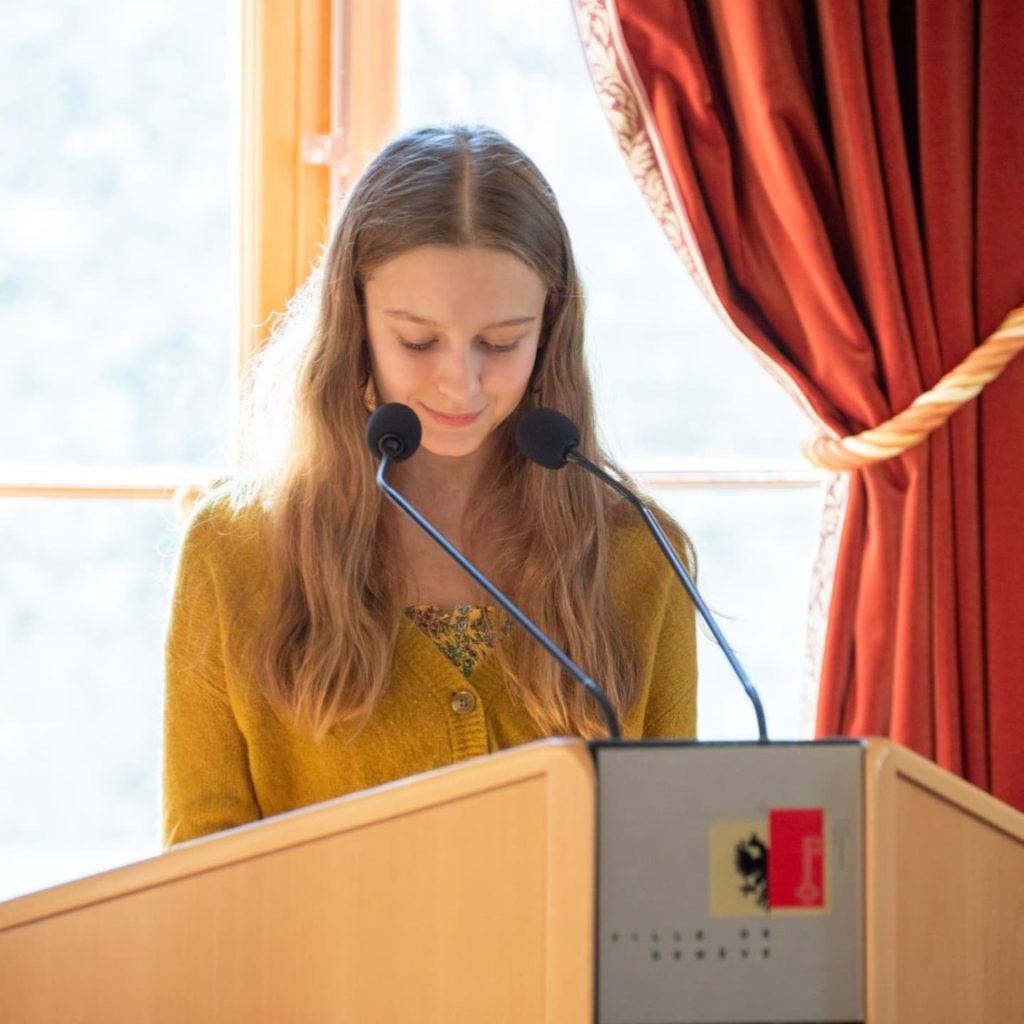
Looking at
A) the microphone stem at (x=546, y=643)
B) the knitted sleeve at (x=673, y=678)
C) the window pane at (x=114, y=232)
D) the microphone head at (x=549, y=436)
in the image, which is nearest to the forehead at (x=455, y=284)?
the microphone head at (x=549, y=436)

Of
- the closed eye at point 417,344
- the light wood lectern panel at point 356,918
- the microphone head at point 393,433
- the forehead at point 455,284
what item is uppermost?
the forehead at point 455,284

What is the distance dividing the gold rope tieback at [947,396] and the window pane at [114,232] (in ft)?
3.48

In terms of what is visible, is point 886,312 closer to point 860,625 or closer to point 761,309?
point 761,309

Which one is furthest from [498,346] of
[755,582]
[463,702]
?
[755,582]

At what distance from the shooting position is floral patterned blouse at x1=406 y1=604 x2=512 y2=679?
5.12ft

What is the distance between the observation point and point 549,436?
136 cm

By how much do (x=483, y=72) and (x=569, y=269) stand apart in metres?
0.88

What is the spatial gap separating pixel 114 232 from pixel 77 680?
0.75 m

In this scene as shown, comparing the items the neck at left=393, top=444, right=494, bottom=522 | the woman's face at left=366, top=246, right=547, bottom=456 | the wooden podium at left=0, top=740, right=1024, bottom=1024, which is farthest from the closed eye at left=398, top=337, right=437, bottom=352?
the wooden podium at left=0, top=740, right=1024, bottom=1024

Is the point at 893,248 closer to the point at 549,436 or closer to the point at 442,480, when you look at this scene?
the point at 442,480

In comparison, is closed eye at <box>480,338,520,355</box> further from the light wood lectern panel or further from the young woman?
the light wood lectern panel

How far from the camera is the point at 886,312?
2129 mm

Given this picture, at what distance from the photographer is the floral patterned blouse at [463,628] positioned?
156 cm

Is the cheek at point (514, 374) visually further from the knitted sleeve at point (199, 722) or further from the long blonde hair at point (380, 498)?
the knitted sleeve at point (199, 722)
